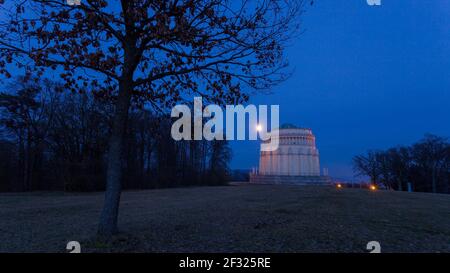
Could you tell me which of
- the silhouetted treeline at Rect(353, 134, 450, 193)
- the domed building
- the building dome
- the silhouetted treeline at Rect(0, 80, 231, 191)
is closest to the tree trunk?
the silhouetted treeline at Rect(0, 80, 231, 191)

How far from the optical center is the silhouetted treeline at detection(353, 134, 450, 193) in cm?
5544

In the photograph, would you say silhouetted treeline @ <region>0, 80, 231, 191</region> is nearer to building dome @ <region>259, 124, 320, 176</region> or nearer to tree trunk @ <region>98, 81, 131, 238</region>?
tree trunk @ <region>98, 81, 131, 238</region>

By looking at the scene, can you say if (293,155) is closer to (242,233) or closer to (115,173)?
(242,233)

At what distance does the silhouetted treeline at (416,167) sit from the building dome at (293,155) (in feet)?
→ 48.2

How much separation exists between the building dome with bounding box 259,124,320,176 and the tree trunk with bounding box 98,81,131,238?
2731 inches

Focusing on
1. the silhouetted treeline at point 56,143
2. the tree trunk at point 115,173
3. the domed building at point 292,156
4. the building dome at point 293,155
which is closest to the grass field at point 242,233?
the tree trunk at point 115,173

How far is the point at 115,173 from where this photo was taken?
27.3 feet

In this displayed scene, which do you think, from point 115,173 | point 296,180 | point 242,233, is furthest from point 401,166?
point 115,173

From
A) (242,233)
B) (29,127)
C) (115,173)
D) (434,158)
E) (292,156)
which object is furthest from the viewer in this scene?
(292,156)

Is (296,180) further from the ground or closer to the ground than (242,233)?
closer to the ground

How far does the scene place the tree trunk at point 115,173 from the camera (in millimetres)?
8188

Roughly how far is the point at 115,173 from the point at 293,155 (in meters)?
72.2
